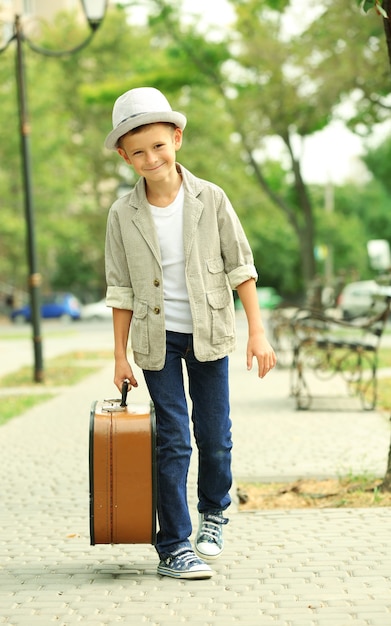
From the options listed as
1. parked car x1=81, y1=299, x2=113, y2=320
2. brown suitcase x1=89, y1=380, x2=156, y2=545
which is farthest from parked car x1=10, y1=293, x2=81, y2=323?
brown suitcase x1=89, y1=380, x2=156, y2=545

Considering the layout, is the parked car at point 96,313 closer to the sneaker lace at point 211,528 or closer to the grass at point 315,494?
the grass at point 315,494

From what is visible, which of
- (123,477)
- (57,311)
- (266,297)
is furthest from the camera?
(266,297)

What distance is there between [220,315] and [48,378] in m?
11.1

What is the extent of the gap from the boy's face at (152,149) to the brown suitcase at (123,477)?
3.10 feet

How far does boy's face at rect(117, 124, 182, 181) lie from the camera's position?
4.35 metres

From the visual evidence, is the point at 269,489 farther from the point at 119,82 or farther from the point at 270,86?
the point at 119,82

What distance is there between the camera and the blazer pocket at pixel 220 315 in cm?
443

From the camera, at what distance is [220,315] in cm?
446

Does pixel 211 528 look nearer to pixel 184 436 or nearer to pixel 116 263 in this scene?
pixel 184 436

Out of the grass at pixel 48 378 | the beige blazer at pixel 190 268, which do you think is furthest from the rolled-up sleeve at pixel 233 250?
the grass at pixel 48 378

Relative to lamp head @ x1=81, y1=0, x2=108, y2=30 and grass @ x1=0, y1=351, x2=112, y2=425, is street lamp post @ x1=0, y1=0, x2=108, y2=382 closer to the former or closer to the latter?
lamp head @ x1=81, y1=0, x2=108, y2=30

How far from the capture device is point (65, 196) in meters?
48.5

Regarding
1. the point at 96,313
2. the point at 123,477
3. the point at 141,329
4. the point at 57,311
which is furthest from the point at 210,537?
the point at 96,313

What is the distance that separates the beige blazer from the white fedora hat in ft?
0.91
